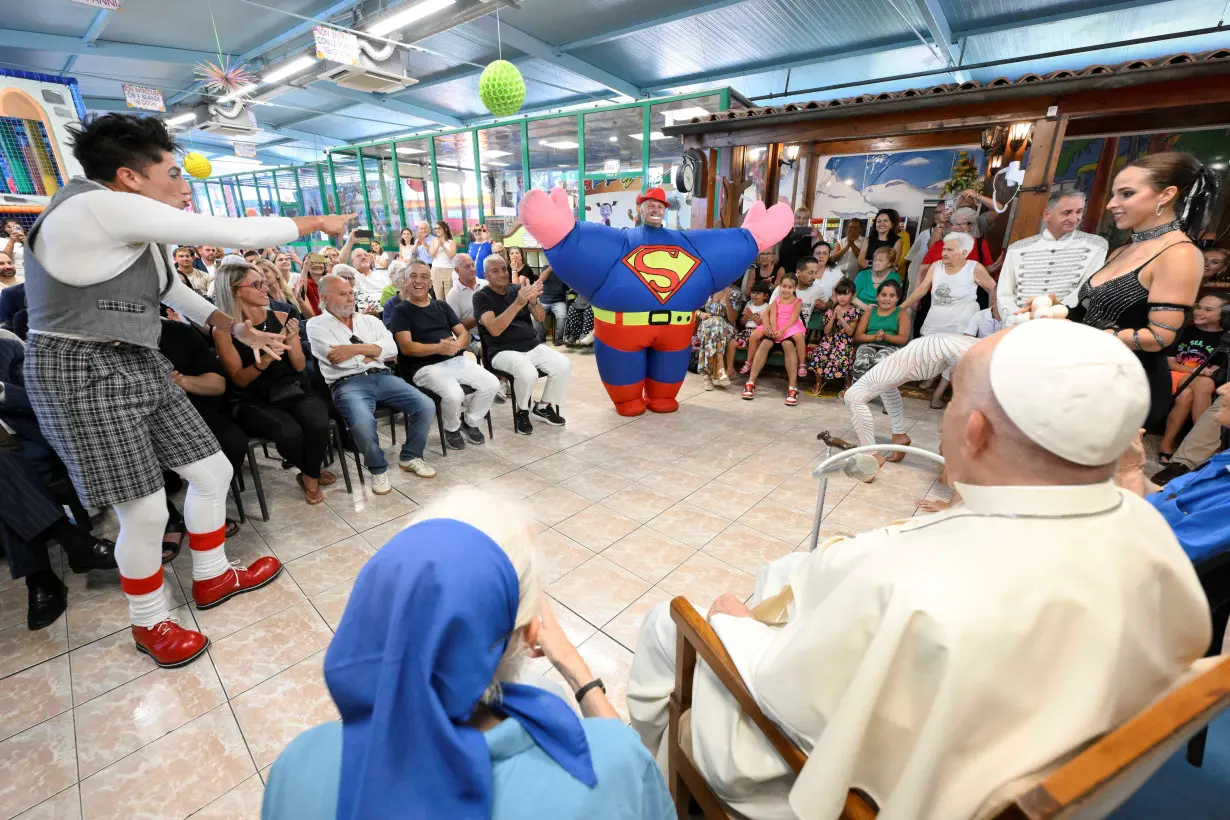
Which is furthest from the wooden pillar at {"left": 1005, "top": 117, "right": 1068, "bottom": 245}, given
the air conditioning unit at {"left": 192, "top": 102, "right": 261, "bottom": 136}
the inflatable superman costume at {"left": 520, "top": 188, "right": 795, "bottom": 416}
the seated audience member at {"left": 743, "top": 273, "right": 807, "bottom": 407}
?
the air conditioning unit at {"left": 192, "top": 102, "right": 261, "bottom": 136}

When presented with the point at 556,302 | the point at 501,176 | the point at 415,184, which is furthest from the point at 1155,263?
the point at 415,184

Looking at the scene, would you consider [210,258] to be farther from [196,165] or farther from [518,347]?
[518,347]

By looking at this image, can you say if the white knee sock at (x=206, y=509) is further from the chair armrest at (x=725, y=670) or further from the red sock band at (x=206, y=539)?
the chair armrest at (x=725, y=670)

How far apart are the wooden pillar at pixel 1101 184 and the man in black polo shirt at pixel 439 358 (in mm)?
6522

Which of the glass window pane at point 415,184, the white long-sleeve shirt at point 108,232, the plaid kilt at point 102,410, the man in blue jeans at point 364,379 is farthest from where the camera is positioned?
the glass window pane at point 415,184

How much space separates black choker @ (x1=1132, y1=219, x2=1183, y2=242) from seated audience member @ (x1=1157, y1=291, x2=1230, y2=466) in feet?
6.42

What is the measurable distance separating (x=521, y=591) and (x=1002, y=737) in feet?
2.30

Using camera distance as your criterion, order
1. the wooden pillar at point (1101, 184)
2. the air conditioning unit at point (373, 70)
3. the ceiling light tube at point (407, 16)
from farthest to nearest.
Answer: the air conditioning unit at point (373, 70)
the wooden pillar at point (1101, 184)
the ceiling light tube at point (407, 16)

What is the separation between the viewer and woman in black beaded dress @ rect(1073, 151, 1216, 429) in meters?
1.98

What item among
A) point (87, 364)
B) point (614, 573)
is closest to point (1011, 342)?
point (614, 573)

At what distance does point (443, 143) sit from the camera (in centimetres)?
930

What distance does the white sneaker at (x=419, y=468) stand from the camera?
3.18 m

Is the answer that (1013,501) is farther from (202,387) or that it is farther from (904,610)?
(202,387)

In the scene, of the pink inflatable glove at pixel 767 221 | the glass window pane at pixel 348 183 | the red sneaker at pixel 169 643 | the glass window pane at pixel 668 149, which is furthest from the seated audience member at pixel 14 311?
the glass window pane at pixel 348 183
